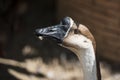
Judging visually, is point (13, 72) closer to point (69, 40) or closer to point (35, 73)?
point (35, 73)

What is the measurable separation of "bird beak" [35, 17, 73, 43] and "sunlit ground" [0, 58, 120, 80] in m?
1.67

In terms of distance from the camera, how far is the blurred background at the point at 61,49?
13.1 ft

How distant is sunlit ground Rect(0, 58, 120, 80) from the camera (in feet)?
13.0

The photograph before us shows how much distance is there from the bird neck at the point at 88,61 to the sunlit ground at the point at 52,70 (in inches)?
59.9

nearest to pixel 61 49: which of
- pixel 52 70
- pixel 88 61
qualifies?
pixel 52 70

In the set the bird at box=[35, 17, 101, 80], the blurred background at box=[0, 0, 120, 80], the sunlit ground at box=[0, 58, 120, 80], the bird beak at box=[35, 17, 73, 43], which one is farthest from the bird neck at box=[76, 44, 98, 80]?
the sunlit ground at box=[0, 58, 120, 80]

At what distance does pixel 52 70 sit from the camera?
13.3 feet

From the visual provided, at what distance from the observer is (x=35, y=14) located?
494 centimetres

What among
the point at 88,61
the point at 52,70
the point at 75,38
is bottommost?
the point at 52,70

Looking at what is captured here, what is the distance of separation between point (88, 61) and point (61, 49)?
2.01 m

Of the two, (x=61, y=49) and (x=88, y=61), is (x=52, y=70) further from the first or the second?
(x=88, y=61)

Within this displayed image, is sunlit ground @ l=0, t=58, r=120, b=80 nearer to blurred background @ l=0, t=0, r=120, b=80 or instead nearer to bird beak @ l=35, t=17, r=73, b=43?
blurred background @ l=0, t=0, r=120, b=80

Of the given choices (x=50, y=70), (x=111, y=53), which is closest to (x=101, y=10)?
(x=111, y=53)

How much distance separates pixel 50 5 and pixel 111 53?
121 centimetres
